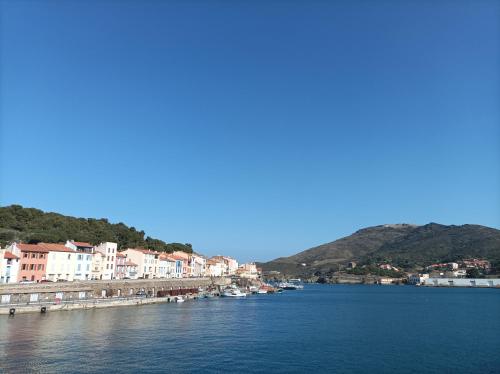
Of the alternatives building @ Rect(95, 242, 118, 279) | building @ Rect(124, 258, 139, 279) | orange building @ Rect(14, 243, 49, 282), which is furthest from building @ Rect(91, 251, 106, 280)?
orange building @ Rect(14, 243, 49, 282)

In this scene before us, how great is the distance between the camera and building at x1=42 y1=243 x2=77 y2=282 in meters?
83.6

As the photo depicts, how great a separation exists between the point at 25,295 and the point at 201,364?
44.8 m

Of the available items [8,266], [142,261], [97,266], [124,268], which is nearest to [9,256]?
[8,266]

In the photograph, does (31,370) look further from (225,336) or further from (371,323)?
(371,323)

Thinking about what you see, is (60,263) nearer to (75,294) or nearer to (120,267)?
(75,294)

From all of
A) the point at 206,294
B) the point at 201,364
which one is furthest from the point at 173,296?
the point at 201,364

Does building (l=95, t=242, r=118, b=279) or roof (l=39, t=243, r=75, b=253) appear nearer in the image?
roof (l=39, t=243, r=75, b=253)

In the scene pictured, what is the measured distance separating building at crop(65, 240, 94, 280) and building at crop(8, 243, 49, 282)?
8.60 metres

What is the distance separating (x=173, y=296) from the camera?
328ft

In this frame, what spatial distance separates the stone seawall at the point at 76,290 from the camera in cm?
6538

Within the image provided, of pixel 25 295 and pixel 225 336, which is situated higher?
pixel 25 295

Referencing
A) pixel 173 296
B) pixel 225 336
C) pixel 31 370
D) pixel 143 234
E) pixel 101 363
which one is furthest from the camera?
pixel 143 234

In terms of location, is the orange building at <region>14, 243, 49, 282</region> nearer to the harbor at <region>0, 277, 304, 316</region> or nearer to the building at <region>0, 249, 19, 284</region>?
the building at <region>0, 249, 19, 284</region>

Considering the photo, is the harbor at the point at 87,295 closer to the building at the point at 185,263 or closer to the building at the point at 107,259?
the building at the point at 107,259
